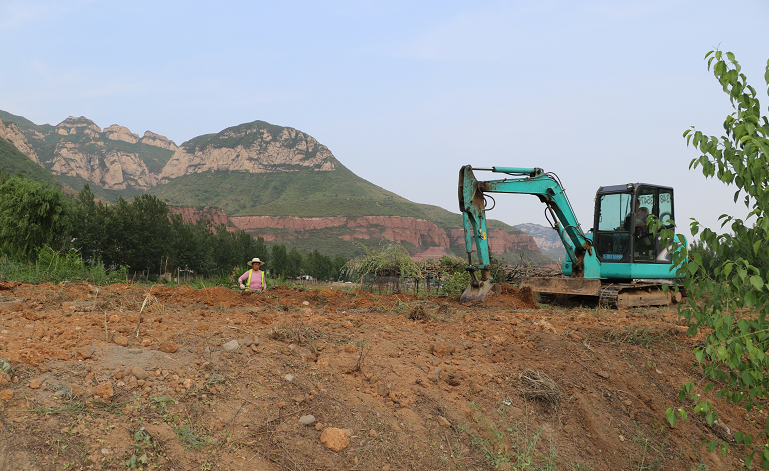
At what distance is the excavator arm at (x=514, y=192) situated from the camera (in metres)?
9.22

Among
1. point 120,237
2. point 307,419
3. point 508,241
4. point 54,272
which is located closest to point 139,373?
point 307,419

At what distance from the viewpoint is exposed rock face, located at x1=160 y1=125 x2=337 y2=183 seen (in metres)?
143

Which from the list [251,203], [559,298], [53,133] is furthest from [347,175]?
[53,133]

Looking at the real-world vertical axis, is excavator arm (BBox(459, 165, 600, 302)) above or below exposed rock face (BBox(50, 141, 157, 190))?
below

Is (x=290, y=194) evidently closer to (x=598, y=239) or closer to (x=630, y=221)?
(x=598, y=239)

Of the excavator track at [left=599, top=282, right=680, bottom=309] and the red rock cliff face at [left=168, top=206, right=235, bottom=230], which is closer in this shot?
the excavator track at [left=599, top=282, right=680, bottom=309]

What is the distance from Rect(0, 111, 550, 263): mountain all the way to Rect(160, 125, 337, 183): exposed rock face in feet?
1.11

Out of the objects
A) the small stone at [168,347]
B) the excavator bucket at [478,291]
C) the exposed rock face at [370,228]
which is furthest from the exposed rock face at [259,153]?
the small stone at [168,347]

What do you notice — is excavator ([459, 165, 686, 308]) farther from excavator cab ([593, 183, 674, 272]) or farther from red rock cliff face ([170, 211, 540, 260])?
red rock cliff face ([170, 211, 540, 260])

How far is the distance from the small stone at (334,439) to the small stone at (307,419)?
15 centimetres

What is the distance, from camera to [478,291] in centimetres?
920

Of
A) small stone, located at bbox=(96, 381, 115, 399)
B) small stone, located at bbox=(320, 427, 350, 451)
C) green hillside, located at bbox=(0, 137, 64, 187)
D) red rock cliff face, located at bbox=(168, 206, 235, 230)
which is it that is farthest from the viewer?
red rock cliff face, located at bbox=(168, 206, 235, 230)

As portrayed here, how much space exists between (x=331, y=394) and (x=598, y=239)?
341 inches

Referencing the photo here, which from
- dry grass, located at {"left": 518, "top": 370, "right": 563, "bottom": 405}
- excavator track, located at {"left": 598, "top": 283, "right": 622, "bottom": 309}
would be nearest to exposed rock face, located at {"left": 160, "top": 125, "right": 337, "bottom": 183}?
excavator track, located at {"left": 598, "top": 283, "right": 622, "bottom": 309}
